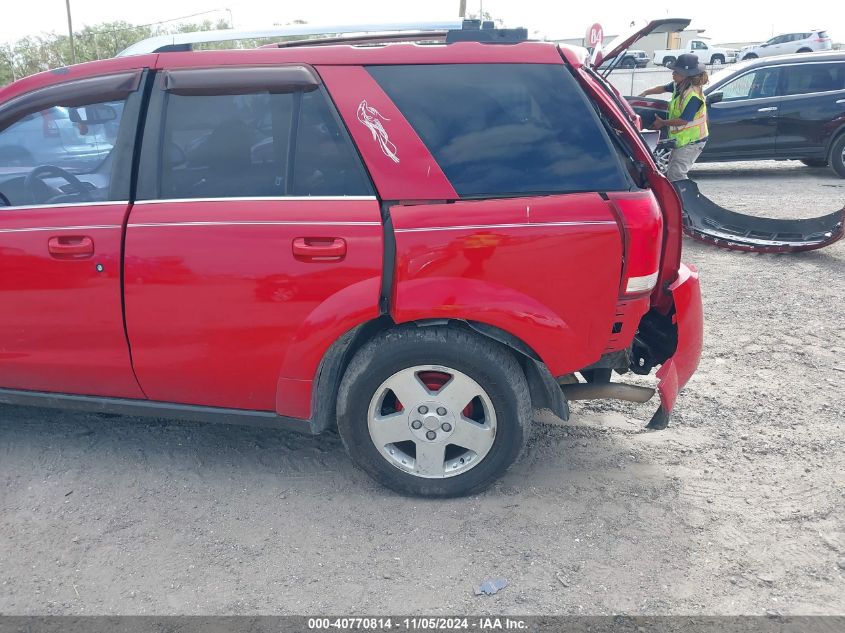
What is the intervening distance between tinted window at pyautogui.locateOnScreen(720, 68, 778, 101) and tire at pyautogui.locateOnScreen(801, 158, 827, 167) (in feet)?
3.96

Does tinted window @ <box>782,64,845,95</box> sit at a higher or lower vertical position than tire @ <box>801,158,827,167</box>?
higher

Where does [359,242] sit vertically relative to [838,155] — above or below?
above

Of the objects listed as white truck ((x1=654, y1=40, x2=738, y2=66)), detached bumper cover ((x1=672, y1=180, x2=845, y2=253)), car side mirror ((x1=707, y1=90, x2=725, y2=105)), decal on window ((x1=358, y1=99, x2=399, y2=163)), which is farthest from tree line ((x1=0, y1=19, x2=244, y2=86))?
decal on window ((x1=358, y1=99, x2=399, y2=163))

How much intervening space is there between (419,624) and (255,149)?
→ 197 centimetres

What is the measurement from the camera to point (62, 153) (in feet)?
11.0

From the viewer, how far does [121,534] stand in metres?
3.02

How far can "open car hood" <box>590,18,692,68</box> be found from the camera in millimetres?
3885

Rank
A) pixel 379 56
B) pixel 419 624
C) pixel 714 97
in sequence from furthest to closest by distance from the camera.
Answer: pixel 714 97
pixel 379 56
pixel 419 624

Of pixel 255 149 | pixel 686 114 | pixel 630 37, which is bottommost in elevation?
pixel 686 114

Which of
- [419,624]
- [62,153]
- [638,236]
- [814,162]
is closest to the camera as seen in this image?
[419,624]

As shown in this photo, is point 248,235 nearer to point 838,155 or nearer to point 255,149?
point 255,149

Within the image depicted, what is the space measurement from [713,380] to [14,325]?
3740 millimetres

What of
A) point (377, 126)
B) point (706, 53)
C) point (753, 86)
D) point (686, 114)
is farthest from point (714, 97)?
point (706, 53)

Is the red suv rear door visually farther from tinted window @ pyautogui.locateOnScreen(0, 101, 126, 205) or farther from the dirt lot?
the dirt lot
